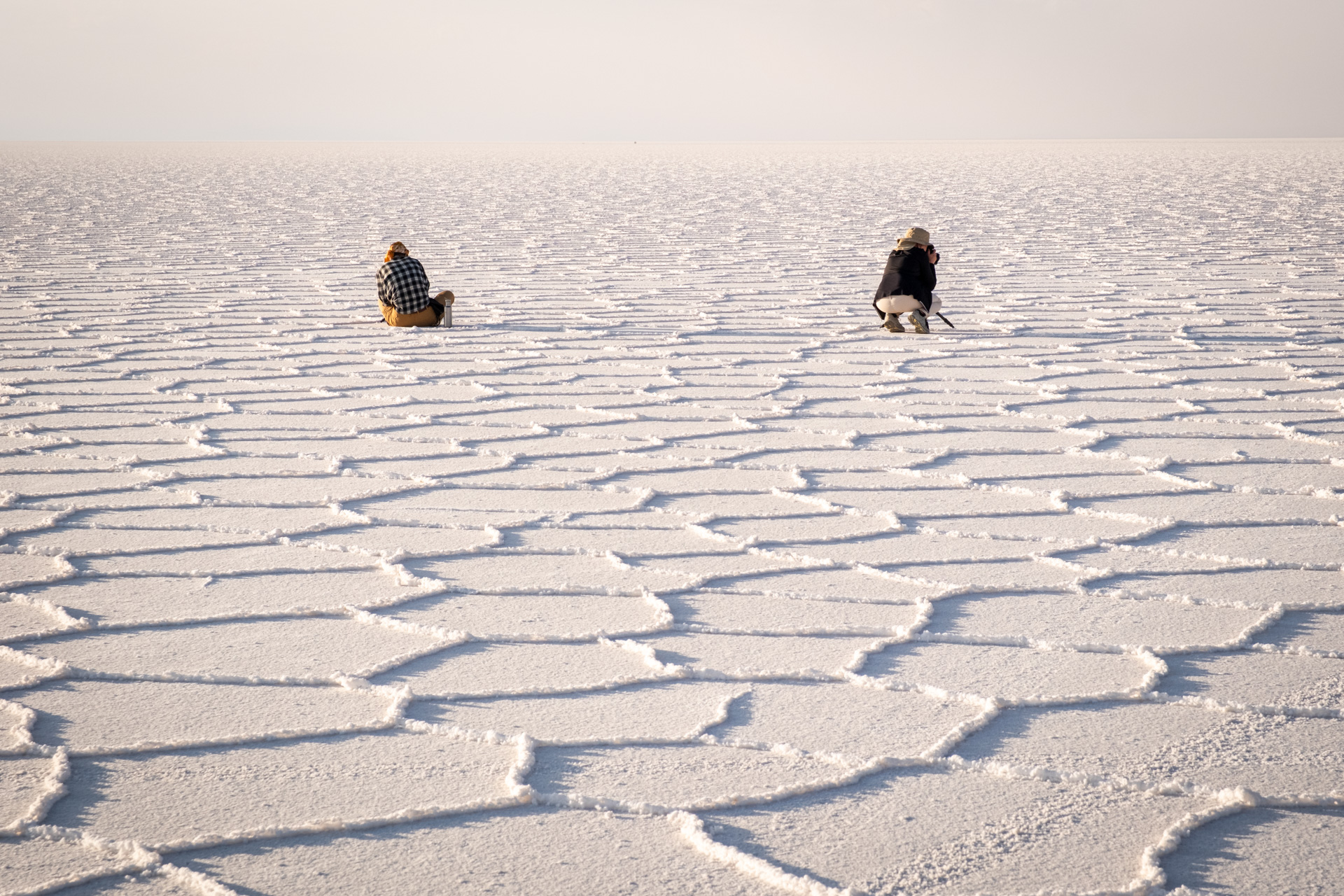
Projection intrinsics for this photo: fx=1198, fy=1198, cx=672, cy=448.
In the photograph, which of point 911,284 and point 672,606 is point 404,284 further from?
point 672,606

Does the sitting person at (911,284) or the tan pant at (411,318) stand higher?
the sitting person at (911,284)

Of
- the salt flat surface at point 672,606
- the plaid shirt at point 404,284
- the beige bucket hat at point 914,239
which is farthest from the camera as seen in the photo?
the plaid shirt at point 404,284

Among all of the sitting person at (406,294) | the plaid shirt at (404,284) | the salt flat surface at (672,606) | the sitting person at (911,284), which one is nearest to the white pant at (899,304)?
the sitting person at (911,284)

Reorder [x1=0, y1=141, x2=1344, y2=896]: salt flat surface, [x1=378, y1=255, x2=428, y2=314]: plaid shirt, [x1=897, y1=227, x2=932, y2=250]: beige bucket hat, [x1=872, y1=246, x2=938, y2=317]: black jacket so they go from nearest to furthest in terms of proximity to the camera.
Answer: [x1=0, y1=141, x2=1344, y2=896]: salt flat surface < [x1=897, y1=227, x2=932, y2=250]: beige bucket hat < [x1=872, y1=246, x2=938, y2=317]: black jacket < [x1=378, y1=255, x2=428, y2=314]: plaid shirt

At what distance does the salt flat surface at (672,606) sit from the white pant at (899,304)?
23 cm

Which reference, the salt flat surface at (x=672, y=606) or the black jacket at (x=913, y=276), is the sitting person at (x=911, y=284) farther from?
the salt flat surface at (x=672, y=606)

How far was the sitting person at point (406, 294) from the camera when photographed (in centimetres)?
608

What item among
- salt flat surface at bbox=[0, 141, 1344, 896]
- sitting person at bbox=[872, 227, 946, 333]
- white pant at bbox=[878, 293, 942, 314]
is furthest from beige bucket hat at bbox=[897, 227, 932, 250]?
salt flat surface at bbox=[0, 141, 1344, 896]

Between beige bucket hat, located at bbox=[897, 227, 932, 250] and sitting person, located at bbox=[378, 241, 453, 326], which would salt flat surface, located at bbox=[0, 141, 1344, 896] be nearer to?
sitting person, located at bbox=[378, 241, 453, 326]

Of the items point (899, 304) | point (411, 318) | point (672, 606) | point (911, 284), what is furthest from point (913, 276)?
point (672, 606)

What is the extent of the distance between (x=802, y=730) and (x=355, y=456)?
2.13m

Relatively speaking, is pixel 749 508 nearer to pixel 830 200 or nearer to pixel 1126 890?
pixel 1126 890

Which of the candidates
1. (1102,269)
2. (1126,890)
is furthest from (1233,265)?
(1126,890)

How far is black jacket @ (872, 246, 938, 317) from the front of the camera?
19.5ft
